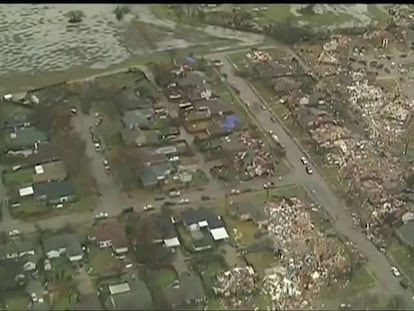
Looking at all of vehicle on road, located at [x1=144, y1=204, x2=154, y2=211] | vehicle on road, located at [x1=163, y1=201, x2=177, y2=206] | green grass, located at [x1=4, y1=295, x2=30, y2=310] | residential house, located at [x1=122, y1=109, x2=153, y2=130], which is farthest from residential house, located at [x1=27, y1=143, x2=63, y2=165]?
green grass, located at [x1=4, y1=295, x2=30, y2=310]

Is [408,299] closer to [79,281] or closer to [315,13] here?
[79,281]

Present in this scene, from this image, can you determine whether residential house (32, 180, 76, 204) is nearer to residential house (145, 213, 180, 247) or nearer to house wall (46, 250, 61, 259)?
house wall (46, 250, 61, 259)

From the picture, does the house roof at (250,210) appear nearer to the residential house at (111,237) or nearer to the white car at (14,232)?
the residential house at (111,237)

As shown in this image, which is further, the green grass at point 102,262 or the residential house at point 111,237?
the residential house at point 111,237

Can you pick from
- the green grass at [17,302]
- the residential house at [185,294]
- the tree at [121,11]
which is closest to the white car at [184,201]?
the residential house at [185,294]

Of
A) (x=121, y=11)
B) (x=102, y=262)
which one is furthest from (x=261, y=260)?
(x=121, y=11)
